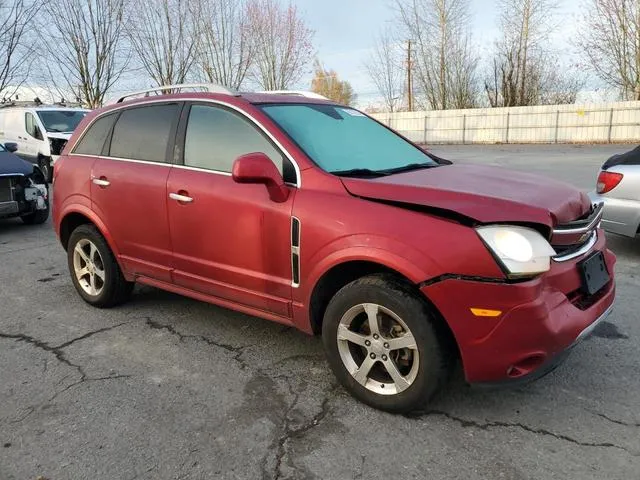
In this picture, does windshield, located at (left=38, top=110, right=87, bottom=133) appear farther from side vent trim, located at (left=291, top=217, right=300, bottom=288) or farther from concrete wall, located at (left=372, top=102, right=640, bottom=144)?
concrete wall, located at (left=372, top=102, right=640, bottom=144)

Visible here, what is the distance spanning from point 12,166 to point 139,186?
5401 mm

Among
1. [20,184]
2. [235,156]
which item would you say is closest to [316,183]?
[235,156]

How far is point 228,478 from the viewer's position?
8.01 feet

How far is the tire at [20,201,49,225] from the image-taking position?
28.3ft

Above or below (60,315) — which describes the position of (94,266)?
above

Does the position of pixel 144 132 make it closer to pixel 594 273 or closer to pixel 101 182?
pixel 101 182

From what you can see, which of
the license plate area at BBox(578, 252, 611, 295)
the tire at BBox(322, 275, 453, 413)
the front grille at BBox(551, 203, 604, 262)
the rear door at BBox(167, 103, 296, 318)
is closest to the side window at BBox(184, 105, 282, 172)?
the rear door at BBox(167, 103, 296, 318)

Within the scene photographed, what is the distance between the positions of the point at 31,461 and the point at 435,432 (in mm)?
1926

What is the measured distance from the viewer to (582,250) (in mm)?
2941

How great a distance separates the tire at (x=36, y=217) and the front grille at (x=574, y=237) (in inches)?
315

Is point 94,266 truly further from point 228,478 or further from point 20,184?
point 20,184

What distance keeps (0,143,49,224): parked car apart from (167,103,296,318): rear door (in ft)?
17.9

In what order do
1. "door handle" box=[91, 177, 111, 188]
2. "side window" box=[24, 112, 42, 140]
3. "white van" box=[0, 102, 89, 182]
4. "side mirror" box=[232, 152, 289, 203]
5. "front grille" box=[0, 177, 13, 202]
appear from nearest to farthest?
"side mirror" box=[232, 152, 289, 203]
"door handle" box=[91, 177, 111, 188]
"front grille" box=[0, 177, 13, 202]
"white van" box=[0, 102, 89, 182]
"side window" box=[24, 112, 42, 140]

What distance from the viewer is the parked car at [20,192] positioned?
8.02 m
